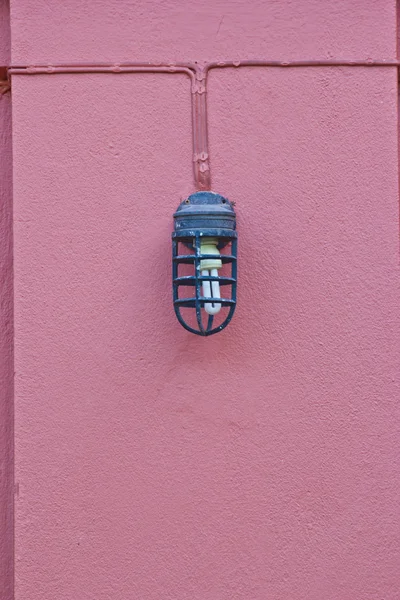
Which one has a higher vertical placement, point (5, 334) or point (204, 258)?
point (204, 258)

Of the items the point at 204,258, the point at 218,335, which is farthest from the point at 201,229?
the point at 218,335

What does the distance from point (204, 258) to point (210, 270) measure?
0.15 feet

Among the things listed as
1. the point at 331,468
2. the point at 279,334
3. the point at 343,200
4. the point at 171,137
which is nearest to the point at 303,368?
the point at 279,334

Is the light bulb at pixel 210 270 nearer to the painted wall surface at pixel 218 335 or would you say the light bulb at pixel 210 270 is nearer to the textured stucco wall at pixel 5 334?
the painted wall surface at pixel 218 335

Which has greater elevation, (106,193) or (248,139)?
(248,139)

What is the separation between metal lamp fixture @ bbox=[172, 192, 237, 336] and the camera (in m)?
1.97

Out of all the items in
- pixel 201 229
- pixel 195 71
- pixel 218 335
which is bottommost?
pixel 218 335

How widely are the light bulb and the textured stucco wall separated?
0.65 metres

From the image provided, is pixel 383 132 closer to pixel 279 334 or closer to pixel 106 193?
pixel 279 334

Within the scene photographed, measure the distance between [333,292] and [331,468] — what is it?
51 centimetres

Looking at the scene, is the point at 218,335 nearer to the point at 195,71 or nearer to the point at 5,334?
the point at 5,334

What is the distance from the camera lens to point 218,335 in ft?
6.97

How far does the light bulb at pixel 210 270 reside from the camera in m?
1.97

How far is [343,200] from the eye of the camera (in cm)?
216
